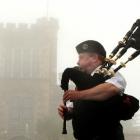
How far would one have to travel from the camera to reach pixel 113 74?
197 inches

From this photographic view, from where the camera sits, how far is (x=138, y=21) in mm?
5047

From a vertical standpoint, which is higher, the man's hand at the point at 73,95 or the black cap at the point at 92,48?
the black cap at the point at 92,48

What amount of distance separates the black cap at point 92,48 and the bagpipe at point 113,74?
208mm

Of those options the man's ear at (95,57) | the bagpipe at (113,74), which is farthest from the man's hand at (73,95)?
the man's ear at (95,57)

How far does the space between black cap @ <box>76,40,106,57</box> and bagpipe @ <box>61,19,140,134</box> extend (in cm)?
21

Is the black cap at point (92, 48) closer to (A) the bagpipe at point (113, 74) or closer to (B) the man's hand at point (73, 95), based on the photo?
(A) the bagpipe at point (113, 74)

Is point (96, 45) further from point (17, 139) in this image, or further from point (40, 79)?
point (40, 79)

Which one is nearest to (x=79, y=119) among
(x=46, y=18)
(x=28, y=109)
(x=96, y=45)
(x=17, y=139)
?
(x=96, y=45)

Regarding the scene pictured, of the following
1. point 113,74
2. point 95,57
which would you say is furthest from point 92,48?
point 113,74

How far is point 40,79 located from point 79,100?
66122mm

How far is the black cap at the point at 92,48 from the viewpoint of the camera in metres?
5.29

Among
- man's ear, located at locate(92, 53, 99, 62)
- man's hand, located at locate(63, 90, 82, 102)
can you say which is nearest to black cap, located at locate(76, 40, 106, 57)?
man's ear, located at locate(92, 53, 99, 62)

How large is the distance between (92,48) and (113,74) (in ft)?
1.39

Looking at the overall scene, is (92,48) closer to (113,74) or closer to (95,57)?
(95,57)
